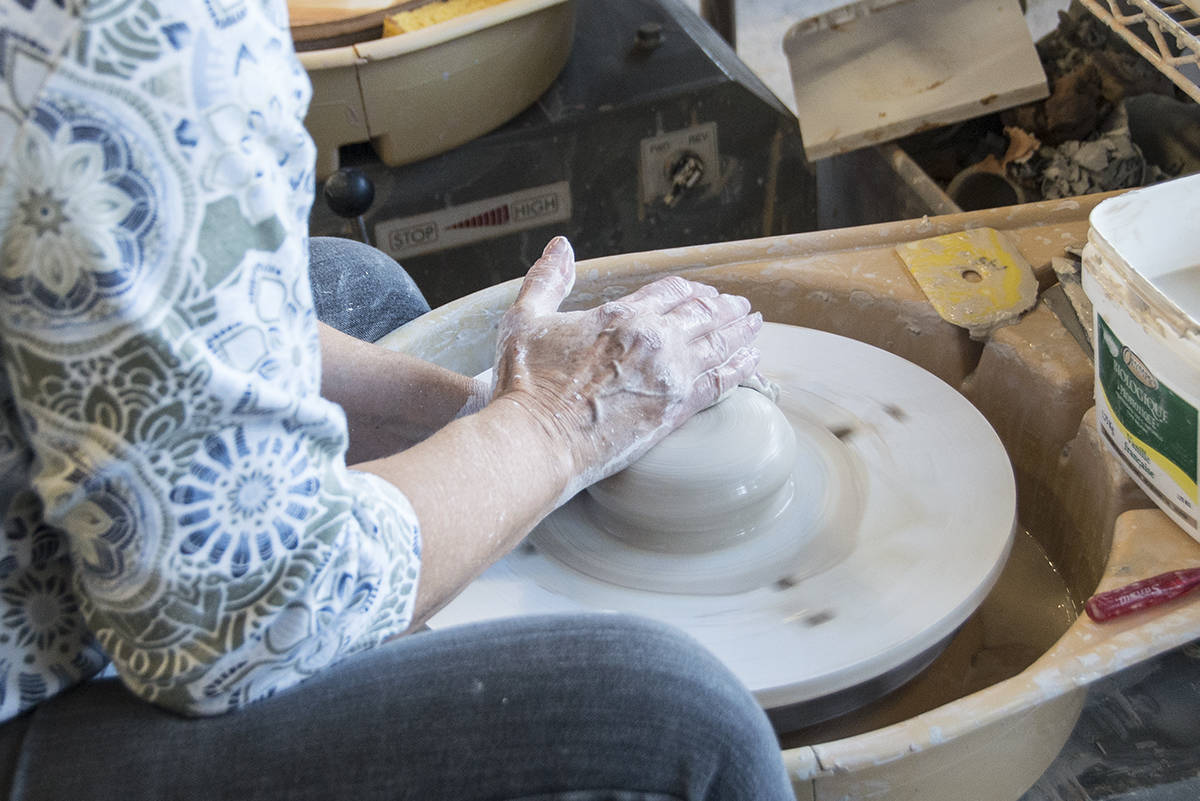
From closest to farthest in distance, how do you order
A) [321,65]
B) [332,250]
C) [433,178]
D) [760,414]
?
[760,414] → [332,250] → [321,65] → [433,178]

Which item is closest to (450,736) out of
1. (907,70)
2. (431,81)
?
(431,81)

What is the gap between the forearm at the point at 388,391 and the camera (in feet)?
4.01

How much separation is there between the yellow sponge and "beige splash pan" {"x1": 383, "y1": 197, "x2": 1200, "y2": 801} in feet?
2.07

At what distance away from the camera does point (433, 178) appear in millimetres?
1952

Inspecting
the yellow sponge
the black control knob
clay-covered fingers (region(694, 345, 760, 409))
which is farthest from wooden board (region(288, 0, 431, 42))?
clay-covered fingers (region(694, 345, 760, 409))

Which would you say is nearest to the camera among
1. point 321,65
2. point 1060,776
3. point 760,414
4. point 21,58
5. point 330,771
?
point 21,58

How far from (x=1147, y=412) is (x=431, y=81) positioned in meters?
1.25

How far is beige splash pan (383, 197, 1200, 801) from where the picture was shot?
3.07 ft

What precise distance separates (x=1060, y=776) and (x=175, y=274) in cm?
89

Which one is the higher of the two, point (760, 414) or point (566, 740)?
point (566, 740)

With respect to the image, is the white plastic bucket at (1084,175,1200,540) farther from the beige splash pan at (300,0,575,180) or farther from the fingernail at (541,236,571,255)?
the beige splash pan at (300,0,575,180)

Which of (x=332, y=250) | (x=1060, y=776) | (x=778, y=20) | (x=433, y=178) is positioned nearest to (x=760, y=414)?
(x=1060, y=776)

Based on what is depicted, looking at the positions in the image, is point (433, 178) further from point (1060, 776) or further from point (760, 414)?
point (1060, 776)

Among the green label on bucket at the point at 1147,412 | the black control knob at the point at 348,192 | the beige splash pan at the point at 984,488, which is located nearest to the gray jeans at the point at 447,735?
the beige splash pan at the point at 984,488
